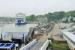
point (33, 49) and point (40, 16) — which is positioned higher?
point (40, 16)

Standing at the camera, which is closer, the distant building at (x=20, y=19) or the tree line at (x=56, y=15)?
the tree line at (x=56, y=15)

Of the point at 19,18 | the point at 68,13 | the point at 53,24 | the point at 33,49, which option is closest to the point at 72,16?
the point at 68,13

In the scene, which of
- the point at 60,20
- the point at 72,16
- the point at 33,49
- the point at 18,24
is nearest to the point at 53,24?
the point at 60,20

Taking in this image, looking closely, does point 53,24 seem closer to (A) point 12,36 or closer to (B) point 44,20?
(B) point 44,20

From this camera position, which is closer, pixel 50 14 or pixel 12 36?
pixel 12 36

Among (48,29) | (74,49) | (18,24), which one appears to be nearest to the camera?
(74,49)

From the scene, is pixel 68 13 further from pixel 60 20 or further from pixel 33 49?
pixel 33 49

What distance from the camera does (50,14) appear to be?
1143cm

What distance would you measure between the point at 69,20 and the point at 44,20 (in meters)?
1.72

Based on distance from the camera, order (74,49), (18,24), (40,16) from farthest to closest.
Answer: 1. (18,24)
2. (40,16)
3. (74,49)

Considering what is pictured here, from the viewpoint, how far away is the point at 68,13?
436 inches

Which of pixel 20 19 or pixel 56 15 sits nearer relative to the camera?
pixel 56 15

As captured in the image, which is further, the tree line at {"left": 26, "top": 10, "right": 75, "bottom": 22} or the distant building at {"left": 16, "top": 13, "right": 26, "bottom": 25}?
the distant building at {"left": 16, "top": 13, "right": 26, "bottom": 25}

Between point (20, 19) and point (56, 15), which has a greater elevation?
point (56, 15)
